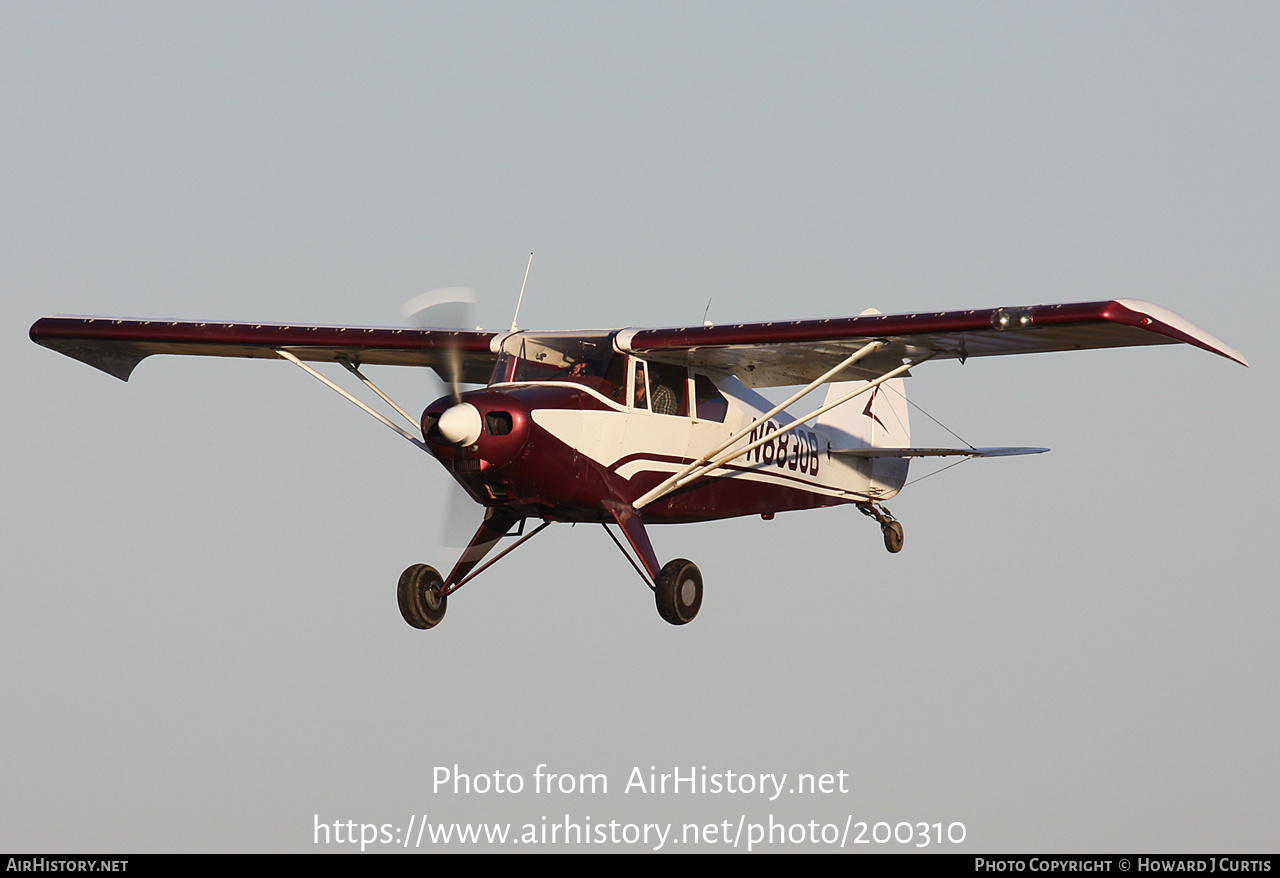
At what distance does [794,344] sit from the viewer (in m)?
16.1

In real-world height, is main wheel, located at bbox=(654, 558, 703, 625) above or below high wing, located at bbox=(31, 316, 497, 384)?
below

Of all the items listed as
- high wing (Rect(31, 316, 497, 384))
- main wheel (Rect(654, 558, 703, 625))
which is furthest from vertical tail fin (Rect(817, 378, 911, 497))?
high wing (Rect(31, 316, 497, 384))

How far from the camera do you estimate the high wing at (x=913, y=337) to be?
14039mm

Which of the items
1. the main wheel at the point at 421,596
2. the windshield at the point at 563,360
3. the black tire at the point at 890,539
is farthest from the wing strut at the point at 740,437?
the black tire at the point at 890,539

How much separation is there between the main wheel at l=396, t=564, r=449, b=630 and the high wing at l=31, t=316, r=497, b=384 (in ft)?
6.74

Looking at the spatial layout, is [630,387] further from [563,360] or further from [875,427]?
[875,427]

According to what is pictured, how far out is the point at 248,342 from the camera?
17.9m

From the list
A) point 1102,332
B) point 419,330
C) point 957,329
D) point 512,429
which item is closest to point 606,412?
point 512,429

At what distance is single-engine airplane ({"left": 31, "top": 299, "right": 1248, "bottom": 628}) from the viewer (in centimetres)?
1507

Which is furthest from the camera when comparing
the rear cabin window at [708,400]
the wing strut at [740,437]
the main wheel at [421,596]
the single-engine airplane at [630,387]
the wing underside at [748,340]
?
the rear cabin window at [708,400]

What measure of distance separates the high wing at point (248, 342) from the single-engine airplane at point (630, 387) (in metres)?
0.02

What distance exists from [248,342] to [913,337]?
7171mm

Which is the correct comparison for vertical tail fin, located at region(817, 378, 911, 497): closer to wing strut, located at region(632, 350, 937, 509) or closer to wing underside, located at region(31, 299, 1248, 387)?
wing underside, located at region(31, 299, 1248, 387)

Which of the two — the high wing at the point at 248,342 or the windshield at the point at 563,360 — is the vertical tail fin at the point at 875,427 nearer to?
the windshield at the point at 563,360
